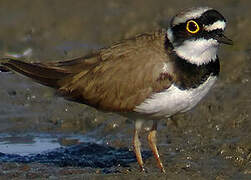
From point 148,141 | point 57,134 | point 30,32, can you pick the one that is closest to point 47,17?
point 30,32

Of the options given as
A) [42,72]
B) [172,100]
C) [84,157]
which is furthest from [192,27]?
[84,157]

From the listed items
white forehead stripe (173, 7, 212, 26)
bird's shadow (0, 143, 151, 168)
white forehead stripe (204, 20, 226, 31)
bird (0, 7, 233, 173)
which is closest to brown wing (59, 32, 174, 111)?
bird (0, 7, 233, 173)

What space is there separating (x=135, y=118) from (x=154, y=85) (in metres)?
0.76

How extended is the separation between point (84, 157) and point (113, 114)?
138 centimetres

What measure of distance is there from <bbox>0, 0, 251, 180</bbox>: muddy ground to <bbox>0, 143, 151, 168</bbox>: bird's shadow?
0.43 feet

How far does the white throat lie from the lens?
27.7 ft

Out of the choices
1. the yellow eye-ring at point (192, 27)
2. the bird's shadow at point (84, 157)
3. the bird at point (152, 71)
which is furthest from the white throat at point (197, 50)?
the bird's shadow at point (84, 157)

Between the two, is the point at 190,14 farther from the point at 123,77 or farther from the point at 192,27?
the point at 123,77

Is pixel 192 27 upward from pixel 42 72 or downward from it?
upward

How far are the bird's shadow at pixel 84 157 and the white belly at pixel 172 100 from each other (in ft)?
4.50

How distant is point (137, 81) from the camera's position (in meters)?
8.70

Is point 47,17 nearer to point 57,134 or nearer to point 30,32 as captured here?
point 30,32

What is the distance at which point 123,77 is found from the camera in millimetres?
8789

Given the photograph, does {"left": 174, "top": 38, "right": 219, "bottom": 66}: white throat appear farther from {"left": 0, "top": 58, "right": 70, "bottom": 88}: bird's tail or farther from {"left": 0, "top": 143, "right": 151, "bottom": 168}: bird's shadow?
{"left": 0, "top": 143, "right": 151, "bottom": 168}: bird's shadow
